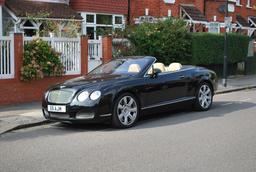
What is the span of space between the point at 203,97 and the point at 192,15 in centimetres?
1880

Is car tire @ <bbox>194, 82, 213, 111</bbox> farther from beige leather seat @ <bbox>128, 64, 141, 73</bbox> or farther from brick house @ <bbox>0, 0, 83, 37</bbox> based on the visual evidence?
brick house @ <bbox>0, 0, 83, 37</bbox>

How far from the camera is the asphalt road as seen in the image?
696 cm

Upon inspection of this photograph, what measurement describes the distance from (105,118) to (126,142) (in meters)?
1.28

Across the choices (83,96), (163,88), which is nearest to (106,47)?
(163,88)

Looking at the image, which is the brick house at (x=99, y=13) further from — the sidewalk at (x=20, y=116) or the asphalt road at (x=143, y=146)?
the asphalt road at (x=143, y=146)

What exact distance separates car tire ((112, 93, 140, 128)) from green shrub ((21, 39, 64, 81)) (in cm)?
460

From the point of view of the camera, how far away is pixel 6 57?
13648 mm

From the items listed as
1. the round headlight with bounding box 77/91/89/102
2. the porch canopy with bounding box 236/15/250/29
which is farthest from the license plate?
the porch canopy with bounding box 236/15/250/29

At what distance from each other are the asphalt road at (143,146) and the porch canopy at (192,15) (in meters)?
19.5

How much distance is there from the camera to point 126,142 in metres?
8.56

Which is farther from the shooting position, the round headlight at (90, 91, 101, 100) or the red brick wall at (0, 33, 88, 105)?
the red brick wall at (0, 33, 88, 105)

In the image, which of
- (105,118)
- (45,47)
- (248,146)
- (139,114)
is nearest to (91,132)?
(105,118)

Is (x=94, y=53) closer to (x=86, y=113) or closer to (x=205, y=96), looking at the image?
(x=205, y=96)

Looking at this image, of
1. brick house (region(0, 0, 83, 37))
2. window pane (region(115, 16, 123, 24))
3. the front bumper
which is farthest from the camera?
window pane (region(115, 16, 123, 24))
